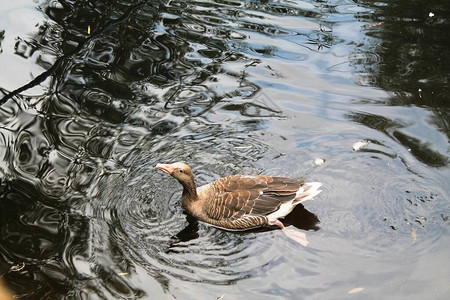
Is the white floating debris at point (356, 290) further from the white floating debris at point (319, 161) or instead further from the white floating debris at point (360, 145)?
the white floating debris at point (360, 145)

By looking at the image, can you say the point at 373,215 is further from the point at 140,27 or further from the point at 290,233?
the point at 140,27

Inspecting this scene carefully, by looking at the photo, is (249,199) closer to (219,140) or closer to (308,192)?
(308,192)

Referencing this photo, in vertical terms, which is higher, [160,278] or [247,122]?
[247,122]

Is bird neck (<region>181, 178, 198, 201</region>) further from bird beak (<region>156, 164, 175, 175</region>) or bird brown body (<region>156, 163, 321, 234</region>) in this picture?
bird beak (<region>156, 164, 175, 175</region>)

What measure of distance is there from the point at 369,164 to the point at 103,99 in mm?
4185

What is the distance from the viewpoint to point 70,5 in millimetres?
11086

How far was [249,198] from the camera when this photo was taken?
7164mm

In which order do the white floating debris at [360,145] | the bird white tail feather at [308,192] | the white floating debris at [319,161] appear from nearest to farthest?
the bird white tail feather at [308,192]
the white floating debris at [319,161]
the white floating debris at [360,145]

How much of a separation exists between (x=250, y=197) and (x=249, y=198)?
18 mm

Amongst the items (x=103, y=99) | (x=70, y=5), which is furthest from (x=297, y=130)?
(x=70, y=5)

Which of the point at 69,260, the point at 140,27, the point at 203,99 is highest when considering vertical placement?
the point at 140,27

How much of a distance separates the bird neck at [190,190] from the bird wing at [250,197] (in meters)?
0.23

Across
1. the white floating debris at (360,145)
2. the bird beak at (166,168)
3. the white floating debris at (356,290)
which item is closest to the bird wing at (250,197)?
the bird beak at (166,168)

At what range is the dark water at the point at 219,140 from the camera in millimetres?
6273
